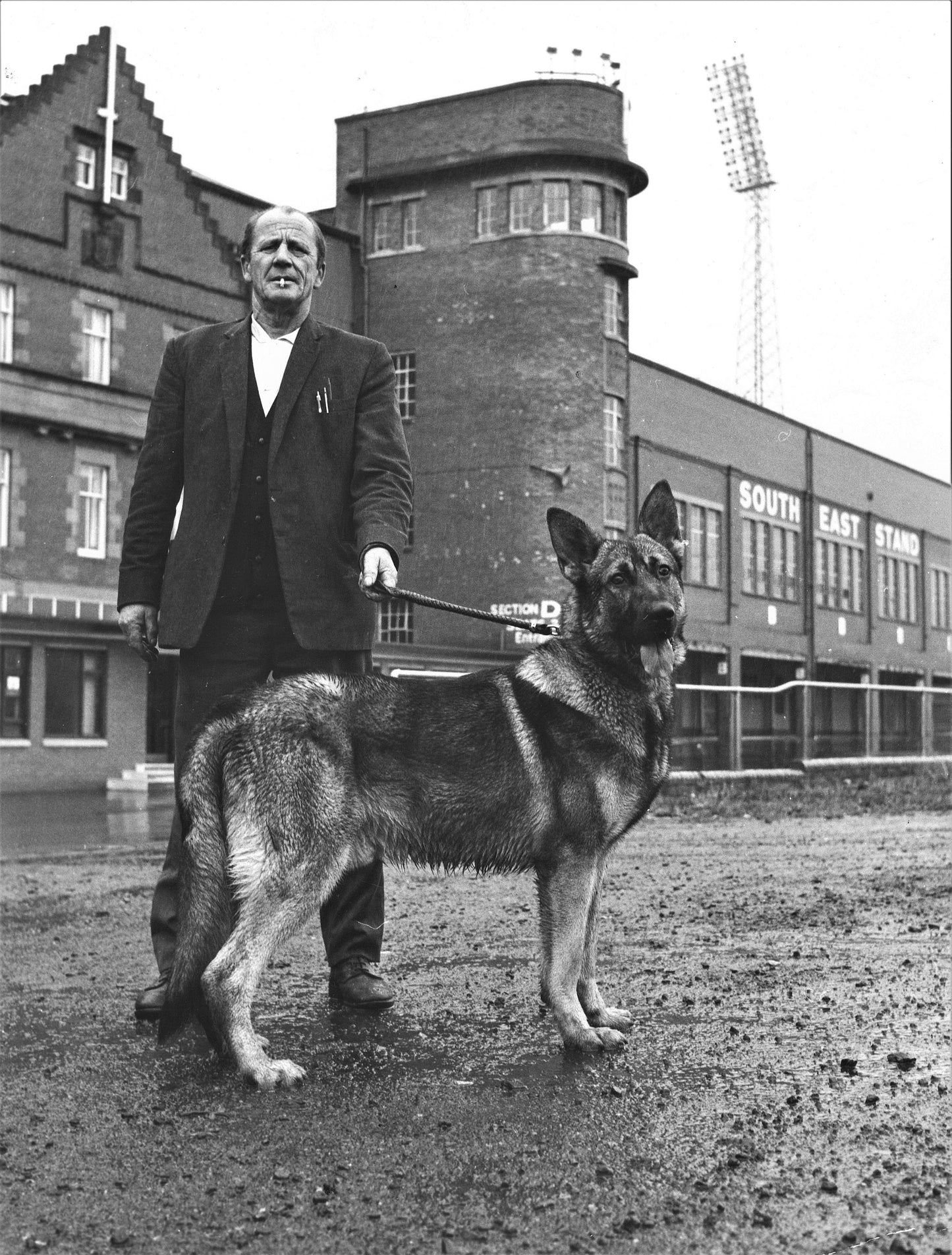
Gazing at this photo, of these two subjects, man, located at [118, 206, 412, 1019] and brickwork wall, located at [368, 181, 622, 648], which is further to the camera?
brickwork wall, located at [368, 181, 622, 648]

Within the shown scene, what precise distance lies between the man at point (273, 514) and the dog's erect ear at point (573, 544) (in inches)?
25.7

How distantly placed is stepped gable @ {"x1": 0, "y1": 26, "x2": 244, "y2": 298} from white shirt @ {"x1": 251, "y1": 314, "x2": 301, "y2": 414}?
91.5 ft

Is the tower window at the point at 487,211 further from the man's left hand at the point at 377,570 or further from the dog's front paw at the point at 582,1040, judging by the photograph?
the dog's front paw at the point at 582,1040

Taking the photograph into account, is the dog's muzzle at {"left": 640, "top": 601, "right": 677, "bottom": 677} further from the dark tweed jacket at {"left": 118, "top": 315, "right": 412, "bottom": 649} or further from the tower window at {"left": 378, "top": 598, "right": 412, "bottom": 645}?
the tower window at {"left": 378, "top": 598, "right": 412, "bottom": 645}

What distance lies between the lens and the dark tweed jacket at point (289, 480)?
219 inches

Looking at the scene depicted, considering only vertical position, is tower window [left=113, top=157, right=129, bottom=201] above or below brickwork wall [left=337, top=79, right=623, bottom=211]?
below

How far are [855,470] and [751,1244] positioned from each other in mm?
63289

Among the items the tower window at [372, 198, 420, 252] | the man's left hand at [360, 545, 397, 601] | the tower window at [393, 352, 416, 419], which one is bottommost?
the man's left hand at [360, 545, 397, 601]

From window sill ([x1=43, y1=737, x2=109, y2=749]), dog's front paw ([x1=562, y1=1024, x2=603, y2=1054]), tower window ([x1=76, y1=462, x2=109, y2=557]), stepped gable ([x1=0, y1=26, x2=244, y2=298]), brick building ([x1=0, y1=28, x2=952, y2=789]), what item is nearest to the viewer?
dog's front paw ([x1=562, y1=1024, x2=603, y2=1054])

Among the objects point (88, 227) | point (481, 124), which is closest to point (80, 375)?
point (88, 227)

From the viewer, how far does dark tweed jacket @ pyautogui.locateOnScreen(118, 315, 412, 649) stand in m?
5.56

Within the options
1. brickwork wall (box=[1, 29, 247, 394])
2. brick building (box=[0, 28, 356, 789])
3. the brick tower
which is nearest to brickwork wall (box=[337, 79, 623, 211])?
the brick tower

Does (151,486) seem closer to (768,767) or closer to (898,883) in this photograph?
(898,883)

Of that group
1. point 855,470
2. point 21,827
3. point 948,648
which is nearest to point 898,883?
point 21,827
